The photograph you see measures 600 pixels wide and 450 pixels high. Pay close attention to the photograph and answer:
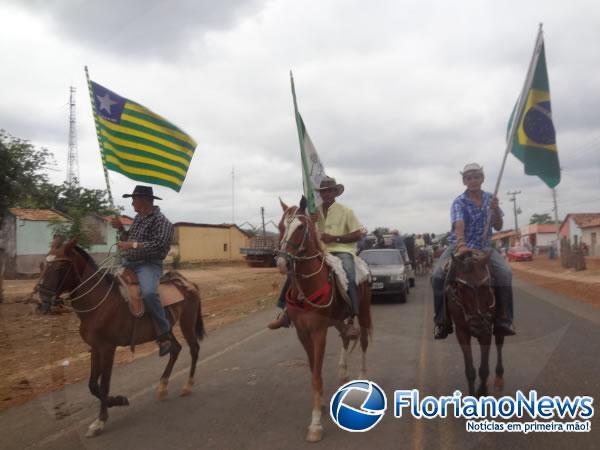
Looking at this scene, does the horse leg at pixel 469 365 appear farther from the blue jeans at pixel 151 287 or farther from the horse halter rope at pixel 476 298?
the blue jeans at pixel 151 287

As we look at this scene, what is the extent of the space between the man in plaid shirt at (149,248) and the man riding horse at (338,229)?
4.43ft

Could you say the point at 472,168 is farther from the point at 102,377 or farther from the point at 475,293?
the point at 102,377

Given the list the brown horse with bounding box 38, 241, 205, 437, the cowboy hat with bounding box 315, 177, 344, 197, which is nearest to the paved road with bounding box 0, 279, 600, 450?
the brown horse with bounding box 38, 241, 205, 437

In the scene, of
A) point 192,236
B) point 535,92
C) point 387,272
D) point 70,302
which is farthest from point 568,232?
point 70,302

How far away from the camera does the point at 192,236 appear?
149 ft

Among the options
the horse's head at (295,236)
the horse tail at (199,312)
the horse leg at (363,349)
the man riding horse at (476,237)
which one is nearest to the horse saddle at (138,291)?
the horse tail at (199,312)

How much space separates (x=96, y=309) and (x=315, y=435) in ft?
8.90

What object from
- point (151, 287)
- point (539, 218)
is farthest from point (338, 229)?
point (539, 218)

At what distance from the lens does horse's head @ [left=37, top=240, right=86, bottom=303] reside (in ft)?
15.3

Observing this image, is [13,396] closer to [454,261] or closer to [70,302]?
[70,302]

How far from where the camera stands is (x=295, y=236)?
4.45 m

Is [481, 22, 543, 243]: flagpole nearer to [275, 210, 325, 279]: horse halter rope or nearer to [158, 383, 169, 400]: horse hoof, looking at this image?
Answer: [275, 210, 325, 279]: horse halter rope

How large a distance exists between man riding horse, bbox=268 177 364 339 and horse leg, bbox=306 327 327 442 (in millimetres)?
811

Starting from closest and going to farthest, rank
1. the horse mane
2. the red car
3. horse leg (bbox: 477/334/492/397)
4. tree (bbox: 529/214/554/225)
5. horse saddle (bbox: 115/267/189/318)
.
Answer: horse leg (bbox: 477/334/492/397) → the horse mane → horse saddle (bbox: 115/267/189/318) → the red car → tree (bbox: 529/214/554/225)
